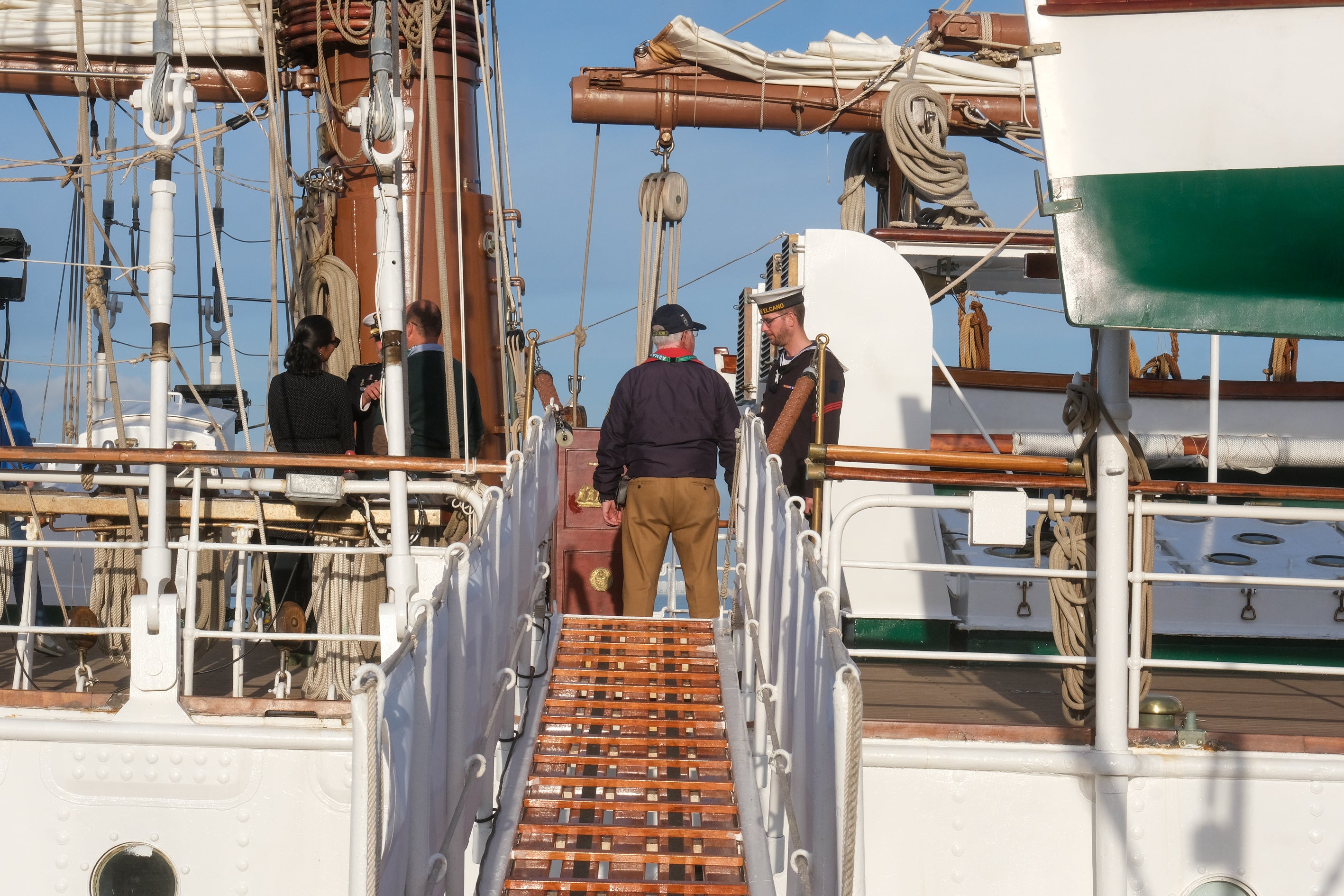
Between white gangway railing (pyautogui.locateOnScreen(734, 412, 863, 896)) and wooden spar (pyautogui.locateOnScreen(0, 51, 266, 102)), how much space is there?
6.42 m

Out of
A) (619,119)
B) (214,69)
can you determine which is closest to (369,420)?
(619,119)

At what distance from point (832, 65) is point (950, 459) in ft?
20.9

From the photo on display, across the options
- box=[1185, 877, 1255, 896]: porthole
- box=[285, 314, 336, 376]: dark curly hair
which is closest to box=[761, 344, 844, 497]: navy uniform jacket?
box=[285, 314, 336, 376]: dark curly hair

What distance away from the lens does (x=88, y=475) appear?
4617 millimetres

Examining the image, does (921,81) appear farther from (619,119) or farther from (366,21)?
(366,21)

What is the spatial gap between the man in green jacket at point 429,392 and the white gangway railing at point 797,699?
1436 millimetres

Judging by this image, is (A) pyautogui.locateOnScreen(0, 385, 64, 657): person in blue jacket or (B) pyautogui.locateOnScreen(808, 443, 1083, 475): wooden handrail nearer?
(B) pyautogui.locateOnScreen(808, 443, 1083, 475): wooden handrail

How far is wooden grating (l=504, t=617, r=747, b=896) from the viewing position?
3.81 meters

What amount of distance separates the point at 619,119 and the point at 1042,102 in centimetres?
633

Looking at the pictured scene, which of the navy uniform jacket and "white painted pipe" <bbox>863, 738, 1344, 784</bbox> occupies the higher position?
the navy uniform jacket

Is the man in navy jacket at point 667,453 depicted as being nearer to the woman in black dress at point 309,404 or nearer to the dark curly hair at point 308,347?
the woman in black dress at point 309,404

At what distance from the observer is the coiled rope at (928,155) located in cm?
836

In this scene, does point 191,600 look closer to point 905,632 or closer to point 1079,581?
point 1079,581

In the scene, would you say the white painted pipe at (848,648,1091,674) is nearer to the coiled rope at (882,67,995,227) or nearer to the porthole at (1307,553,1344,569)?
the porthole at (1307,553,1344,569)
